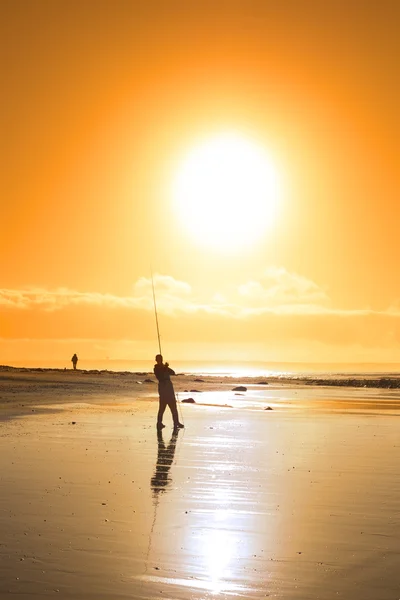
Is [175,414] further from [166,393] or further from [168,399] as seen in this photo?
[166,393]

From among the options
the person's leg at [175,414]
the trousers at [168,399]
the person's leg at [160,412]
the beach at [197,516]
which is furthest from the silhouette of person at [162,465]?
the trousers at [168,399]

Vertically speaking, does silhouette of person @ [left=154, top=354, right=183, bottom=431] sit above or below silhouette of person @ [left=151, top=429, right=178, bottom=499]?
above

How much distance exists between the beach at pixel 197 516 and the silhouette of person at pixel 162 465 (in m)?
0.03

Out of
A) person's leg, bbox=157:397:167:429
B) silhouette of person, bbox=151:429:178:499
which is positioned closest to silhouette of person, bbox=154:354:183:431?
person's leg, bbox=157:397:167:429

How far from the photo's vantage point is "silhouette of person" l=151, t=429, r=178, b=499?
15150mm

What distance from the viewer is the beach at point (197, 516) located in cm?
888

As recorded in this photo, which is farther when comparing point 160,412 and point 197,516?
point 160,412

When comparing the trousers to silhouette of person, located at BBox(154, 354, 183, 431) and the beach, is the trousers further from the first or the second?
the beach

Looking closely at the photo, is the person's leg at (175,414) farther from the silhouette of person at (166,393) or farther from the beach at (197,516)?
the beach at (197,516)

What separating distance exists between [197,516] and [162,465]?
19.3 ft

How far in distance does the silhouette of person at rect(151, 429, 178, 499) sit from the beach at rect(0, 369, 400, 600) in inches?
1.3

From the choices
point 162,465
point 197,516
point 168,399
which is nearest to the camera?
point 197,516

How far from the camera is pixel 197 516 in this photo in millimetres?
12445

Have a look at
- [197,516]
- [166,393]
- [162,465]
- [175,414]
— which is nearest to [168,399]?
[166,393]
